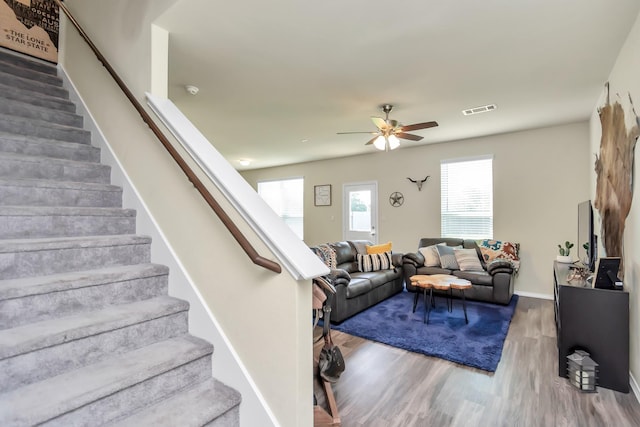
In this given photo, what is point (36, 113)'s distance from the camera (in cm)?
248

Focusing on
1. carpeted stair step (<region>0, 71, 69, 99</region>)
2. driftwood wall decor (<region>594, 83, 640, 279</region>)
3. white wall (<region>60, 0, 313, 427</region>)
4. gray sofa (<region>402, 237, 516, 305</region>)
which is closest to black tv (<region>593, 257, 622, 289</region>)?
driftwood wall decor (<region>594, 83, 640, 279</region>)

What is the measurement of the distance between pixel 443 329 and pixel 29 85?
4.59 m

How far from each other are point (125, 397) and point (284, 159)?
265 inches

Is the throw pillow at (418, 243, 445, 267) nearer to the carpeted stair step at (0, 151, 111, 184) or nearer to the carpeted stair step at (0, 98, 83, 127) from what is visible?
the carpeted stair step at (0, 151, 111, 184)

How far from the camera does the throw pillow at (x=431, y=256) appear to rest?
5.19m

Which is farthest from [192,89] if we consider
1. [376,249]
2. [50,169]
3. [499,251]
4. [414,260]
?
[499,251]

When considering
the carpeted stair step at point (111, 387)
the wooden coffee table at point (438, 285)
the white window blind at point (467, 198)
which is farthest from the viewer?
the white window blind at point (467, 198)

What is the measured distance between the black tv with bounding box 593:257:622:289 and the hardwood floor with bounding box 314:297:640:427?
2.51 ft

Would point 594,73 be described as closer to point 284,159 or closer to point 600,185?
point 600,185

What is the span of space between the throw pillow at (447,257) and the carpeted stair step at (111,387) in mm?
4322

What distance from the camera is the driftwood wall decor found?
2403 millimetres

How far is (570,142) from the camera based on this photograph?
15.6ft

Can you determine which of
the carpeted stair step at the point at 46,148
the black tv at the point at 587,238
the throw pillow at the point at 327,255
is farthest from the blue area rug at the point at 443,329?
the carpeted stair step at the point at 46,148

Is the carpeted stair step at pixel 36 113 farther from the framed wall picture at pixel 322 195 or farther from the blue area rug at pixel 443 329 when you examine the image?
the framed wall picture at pixel 322 195
